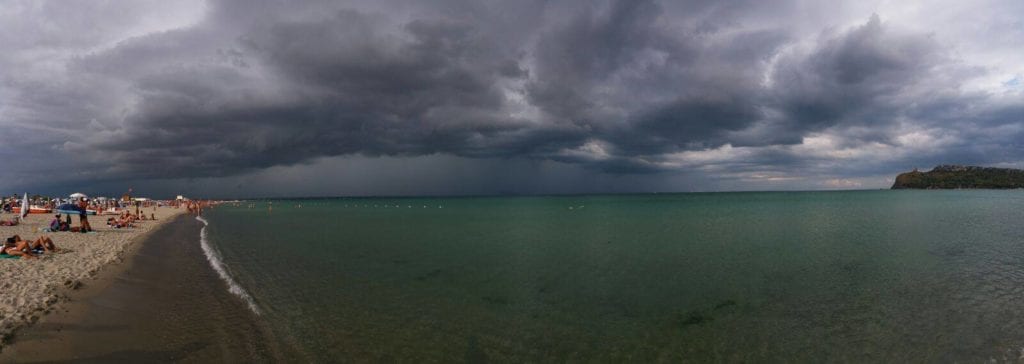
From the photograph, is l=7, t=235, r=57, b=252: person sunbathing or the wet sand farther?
l=7, t=235, r=57, b=252: person sunbathing

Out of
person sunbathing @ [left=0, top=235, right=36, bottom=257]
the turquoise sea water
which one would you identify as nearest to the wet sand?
the turquoise sea water

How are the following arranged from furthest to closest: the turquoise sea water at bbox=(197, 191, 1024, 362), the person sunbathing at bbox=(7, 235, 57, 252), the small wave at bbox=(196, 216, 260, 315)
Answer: the person sunbathing at bbox=(7, 235, 57, 252)
the small wave at bbox=(196, 216, 260, 315)
the turquoise sea water at bbox=(197, 191, 1024, 362)

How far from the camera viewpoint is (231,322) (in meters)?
15.5

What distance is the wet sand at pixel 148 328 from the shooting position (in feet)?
39.9

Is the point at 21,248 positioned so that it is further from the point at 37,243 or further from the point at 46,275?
the point at 46,275

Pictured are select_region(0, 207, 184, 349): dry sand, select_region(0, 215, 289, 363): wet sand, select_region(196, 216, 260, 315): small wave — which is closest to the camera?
select_region(0, 215, 289, 363): wet sand

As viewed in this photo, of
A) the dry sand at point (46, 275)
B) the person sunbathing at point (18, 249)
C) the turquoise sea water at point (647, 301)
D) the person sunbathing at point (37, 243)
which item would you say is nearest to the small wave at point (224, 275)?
the turquoise sea water at point (647, 301)

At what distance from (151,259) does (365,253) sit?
42.1ft

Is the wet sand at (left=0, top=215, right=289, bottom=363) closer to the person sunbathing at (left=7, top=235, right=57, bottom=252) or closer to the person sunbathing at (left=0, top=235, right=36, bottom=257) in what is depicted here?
the person sunbathing at (left=0, top=235, right=36, bottom=257)

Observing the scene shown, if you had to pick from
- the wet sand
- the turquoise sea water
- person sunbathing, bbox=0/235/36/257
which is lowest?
the turquoise sea water

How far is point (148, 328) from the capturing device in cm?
Answer: 1452

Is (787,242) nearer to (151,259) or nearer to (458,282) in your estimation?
(458,282)

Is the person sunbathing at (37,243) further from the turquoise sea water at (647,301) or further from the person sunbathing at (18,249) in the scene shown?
the turquoise sea water at (647,301)

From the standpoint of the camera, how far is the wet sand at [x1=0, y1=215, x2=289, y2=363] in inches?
479
